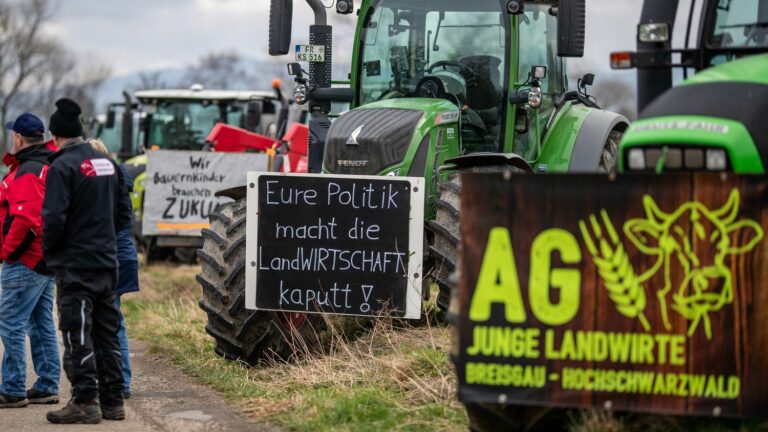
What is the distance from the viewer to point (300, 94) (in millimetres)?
10273

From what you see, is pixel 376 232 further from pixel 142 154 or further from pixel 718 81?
pixel 142 154

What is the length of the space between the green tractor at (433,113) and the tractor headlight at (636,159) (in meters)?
2.98

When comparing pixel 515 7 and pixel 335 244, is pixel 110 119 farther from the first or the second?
pixel 335 244

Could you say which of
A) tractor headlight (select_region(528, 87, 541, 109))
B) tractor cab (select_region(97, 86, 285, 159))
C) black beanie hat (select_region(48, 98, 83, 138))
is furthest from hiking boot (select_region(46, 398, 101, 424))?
tractor cab (select_region(97, 86, 285, 159))

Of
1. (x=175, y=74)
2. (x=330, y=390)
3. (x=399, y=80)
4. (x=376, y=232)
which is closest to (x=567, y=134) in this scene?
(x=399, y=80)

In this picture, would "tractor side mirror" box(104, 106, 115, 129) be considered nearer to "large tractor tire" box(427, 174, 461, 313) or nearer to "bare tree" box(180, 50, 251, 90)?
"large tractor tire" box(427, 174, 461, 313)

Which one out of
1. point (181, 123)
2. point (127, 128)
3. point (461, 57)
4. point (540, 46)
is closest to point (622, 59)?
point (461, 57)

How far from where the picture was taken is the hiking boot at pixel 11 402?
27.2ft

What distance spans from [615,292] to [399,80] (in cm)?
489

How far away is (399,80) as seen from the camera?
10.0 m

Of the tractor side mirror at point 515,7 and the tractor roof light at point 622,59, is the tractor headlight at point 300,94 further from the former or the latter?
the tractor roof light at point 622,59

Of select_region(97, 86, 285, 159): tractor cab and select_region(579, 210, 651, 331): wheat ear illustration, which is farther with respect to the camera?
select_region(97, 86, 285, 159): tractor cab

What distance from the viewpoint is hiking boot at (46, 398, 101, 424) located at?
7555 mm

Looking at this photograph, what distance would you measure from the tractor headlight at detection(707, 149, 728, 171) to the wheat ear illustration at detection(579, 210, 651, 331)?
0.49 metres
